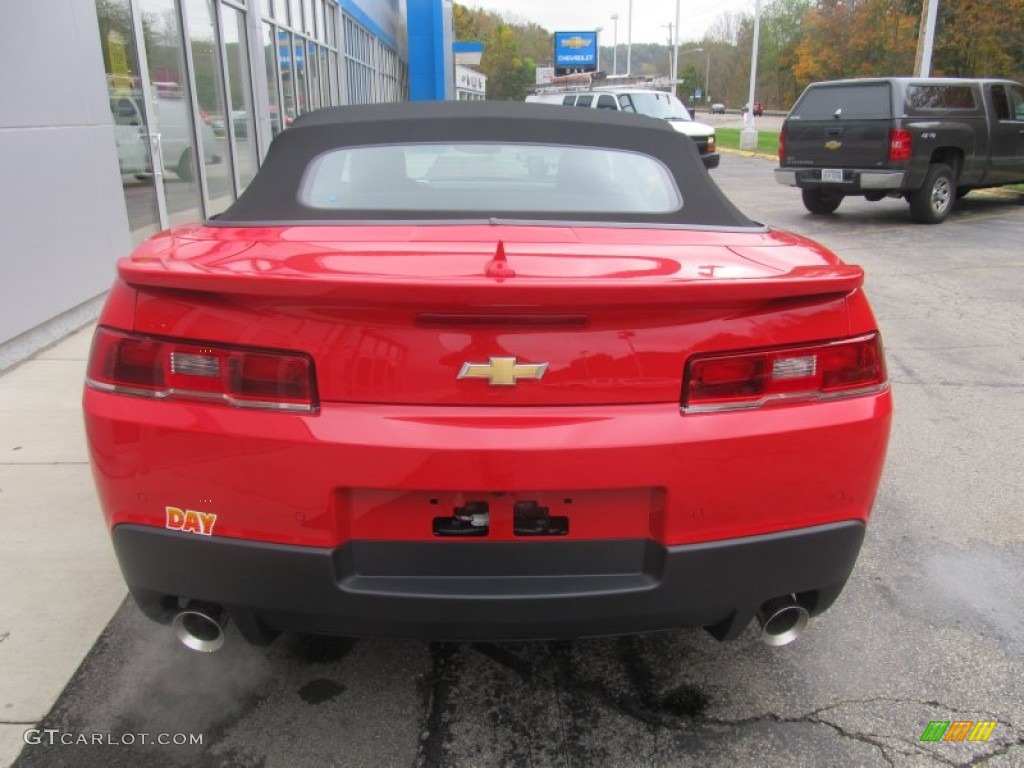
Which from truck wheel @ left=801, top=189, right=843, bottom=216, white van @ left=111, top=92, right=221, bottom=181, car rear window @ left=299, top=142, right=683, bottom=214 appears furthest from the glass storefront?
truck wheel @ left=801, top=189, right=843, bottom=216

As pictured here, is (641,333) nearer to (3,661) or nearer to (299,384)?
(299,384)

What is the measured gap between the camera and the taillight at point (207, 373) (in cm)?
184

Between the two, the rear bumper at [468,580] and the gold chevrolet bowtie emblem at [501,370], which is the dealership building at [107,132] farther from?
the gold chevrolet bowtie emblem at [501,370]

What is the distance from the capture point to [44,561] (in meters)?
3.11

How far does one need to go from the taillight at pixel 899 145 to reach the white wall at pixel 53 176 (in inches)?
379

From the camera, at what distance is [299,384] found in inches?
72.3

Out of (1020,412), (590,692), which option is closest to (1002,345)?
(1020,412)

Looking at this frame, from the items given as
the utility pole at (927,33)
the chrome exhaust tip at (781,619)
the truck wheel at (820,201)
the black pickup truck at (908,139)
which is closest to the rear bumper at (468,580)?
the chrome exhaust tip at (781,619)

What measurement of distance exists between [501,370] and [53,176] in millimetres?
5296

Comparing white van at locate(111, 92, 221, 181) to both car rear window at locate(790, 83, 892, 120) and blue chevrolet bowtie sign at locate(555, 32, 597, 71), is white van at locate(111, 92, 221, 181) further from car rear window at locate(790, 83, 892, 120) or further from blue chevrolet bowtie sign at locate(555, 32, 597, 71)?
blue chevrolet bowtie sign at locate(555, 32, 597, 71)

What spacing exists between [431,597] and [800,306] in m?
1.10

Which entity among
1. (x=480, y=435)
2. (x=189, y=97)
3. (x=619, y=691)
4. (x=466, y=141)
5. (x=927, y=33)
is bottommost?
(x=619, y=691)

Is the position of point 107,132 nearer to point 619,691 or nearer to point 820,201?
point 619,691

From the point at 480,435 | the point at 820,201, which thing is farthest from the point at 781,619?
the point at 820,201
